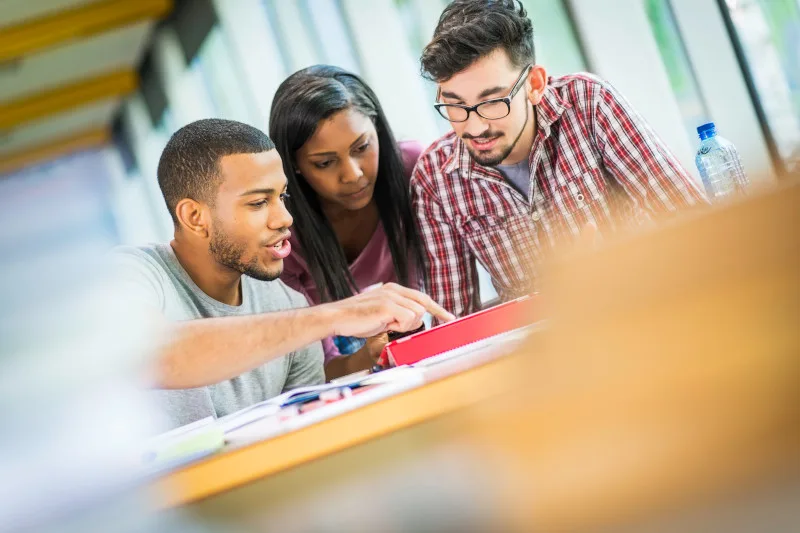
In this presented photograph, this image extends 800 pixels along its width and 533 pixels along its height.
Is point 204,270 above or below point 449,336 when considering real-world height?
above

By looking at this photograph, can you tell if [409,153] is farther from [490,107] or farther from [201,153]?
[201,153]

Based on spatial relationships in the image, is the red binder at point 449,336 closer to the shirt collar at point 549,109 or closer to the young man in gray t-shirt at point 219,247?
the young man in gray t-shirt at point 219,247

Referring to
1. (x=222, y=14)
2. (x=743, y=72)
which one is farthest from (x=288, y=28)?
(x=743, y=72)

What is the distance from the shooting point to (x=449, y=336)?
53.4 inches

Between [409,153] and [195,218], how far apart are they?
0.62 meters

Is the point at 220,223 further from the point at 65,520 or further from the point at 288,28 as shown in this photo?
the point at 288,28

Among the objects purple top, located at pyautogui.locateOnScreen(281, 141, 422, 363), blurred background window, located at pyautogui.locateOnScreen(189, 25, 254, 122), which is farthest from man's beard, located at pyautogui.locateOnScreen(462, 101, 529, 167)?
blurred background window, located at pyautogui.locateOnScreen(189, 25, 254, 122)

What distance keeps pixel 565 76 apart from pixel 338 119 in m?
0.54

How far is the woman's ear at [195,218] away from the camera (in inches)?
69.3

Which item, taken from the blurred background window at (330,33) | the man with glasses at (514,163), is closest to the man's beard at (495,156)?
the man with glasses at (514,163)

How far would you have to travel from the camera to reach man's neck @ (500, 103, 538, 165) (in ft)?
6.11

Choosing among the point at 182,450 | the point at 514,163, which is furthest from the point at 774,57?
the point at 182,450

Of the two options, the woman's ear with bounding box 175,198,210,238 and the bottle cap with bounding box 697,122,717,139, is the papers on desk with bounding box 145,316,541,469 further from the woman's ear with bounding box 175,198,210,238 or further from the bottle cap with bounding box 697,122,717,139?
the bottle cap with bounding box 697,122,717,139

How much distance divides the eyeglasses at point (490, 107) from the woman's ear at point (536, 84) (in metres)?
0.02
